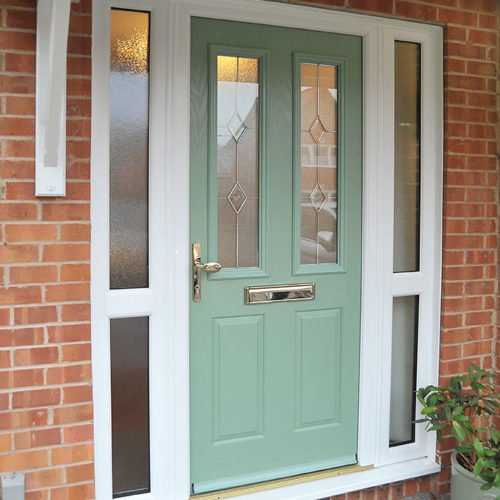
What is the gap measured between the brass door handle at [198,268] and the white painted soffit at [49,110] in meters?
0.61

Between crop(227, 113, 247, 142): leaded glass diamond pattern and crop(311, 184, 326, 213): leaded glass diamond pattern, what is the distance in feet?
1.46

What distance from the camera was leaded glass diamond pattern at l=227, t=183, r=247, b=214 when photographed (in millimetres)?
2531

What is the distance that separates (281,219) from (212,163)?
0.41 m

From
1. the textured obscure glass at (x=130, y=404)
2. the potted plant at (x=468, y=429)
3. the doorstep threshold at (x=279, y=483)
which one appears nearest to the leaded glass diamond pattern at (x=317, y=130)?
the textured obscure glass at (x=130, y=404)

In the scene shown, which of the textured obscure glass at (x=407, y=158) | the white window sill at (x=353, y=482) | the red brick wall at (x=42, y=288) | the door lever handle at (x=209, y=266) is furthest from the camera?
the textured obscure glass at (x=407, y=158)

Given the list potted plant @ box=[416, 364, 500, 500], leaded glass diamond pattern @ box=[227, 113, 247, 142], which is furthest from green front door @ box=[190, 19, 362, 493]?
potted plant @ box=[416, 364, 500, 500]

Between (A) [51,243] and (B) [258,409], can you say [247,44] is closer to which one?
(A) [51,243]

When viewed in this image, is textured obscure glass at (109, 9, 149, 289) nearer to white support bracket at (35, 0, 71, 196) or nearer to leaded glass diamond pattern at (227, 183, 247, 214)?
white support bracket at (35, 0, 71, 196)

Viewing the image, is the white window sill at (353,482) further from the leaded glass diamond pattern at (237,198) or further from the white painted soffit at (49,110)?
the white painted soffit at (49,110)

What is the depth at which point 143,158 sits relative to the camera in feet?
7.78

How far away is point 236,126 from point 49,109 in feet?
2.96

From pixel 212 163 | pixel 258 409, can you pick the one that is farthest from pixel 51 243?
pixel 258 409

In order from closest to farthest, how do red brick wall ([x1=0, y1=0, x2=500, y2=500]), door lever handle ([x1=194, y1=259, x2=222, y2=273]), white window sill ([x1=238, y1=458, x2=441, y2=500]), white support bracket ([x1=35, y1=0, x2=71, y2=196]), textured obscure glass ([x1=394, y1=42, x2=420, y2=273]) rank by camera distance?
white support bracket ([x1=35, y1=0, x2=71, y2=196]) < red brick wall ([x1=0, y1=0, x2=500, y2=500]) < door lever handle ([x1=194, y1=259, x2=222, y2=273]) < white window sill ([x1=238, y1=458, x2=441, y2=500]) < textured obscure glass ([x1=394, y1=42, x2=420, y2=273])

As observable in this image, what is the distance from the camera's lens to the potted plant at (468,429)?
250 centimetres
